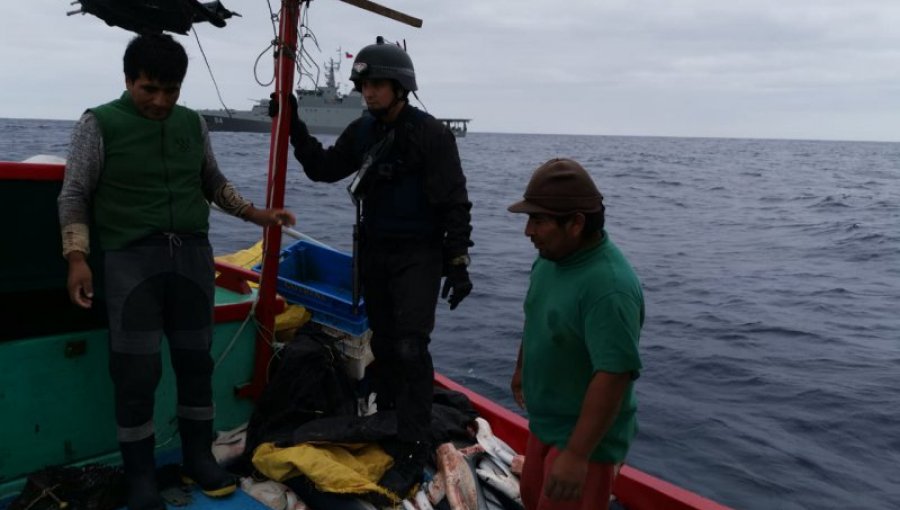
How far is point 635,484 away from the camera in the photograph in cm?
441

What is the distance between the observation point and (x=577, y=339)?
2721mm

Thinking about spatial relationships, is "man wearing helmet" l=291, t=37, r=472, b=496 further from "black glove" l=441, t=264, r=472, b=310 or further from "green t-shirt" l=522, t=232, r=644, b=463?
"green t-shirt" l=522, t=232, r=644, b=463

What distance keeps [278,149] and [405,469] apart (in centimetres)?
202

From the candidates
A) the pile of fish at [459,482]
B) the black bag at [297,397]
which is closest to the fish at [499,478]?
the pile of fish at [459,482]

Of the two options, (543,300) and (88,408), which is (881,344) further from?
(88,408)

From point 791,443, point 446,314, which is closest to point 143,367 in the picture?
point 791,443

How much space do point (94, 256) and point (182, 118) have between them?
1044 mm

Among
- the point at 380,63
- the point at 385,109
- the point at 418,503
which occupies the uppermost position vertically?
the point at 380,63

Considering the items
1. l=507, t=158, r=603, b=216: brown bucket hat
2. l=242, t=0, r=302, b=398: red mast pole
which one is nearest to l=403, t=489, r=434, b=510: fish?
l=242, t=0, r=302, b=398: red mast pole

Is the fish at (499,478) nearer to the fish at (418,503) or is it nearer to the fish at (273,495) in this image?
the fish at (418,503)

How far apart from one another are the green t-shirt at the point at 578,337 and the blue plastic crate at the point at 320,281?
6.77ft

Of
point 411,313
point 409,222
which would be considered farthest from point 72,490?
point 409,222

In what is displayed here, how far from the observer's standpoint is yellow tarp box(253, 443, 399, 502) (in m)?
3.79

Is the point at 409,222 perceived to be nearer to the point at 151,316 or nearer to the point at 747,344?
the point at 151,316
